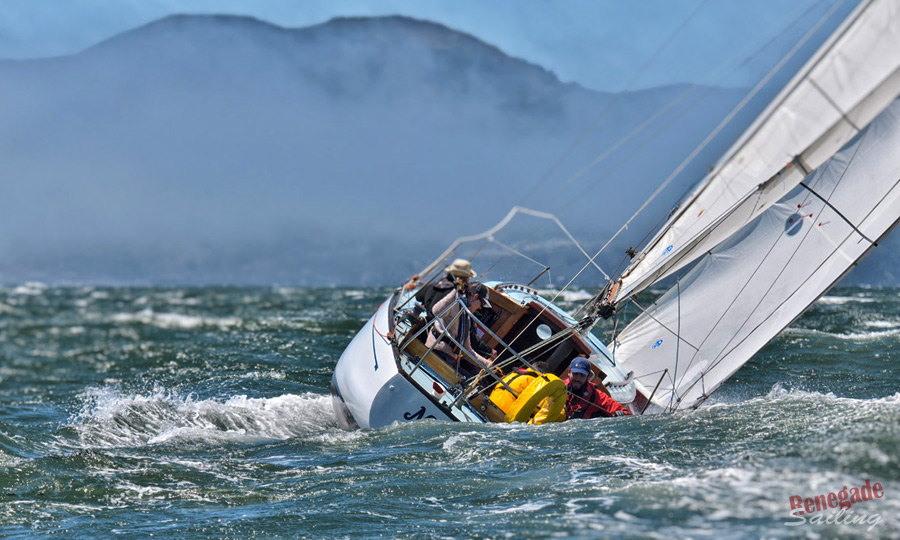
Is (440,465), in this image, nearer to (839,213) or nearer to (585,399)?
(585,399)

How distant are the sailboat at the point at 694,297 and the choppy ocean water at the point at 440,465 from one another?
44 centimetres

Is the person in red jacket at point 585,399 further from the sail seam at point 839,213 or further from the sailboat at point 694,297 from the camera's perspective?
the sail seam at point 839,213

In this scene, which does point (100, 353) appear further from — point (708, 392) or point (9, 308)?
point (9, 308)

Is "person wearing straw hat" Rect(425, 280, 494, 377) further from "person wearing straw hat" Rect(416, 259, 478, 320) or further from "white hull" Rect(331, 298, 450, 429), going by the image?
"white hull" Rect(331, 298, 450, 429)

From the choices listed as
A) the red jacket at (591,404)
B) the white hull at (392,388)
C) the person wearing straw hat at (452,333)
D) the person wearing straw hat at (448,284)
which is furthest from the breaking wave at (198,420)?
the red jacket at (591,404)

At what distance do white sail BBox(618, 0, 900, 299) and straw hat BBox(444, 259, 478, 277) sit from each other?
2781mm

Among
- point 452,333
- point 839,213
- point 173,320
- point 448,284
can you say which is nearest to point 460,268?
point 448,284

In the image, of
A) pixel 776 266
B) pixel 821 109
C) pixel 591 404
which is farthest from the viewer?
pixel 776 266

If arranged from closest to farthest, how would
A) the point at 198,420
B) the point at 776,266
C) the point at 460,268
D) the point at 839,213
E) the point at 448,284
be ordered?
1. the point at 839,213
2. the point at 776,266
3. the point at 460,268
4. the point at 448,284
5. the point at 198,420

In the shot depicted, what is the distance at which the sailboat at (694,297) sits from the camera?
8.16 m

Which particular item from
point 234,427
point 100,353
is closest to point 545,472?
point 234,427

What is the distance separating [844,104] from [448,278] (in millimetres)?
4573

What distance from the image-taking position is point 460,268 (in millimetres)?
9047

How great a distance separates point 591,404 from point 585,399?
82 mm
